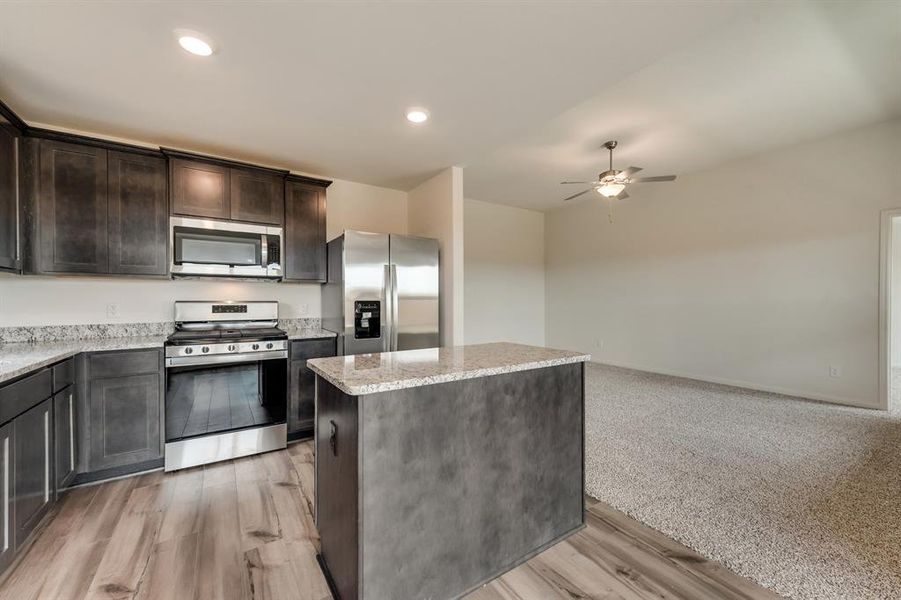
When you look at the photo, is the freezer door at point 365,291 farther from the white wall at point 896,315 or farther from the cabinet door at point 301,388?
the white wall at point 896,315

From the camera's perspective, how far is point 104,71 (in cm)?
213

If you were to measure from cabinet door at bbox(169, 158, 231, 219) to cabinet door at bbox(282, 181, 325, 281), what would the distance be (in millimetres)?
517

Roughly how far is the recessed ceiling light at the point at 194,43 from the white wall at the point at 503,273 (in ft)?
15.3

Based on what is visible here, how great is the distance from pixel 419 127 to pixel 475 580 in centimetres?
292

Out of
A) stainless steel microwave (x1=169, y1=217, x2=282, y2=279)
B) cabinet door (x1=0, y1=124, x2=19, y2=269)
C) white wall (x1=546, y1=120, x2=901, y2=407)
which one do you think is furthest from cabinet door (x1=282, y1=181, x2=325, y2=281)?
white wall (x1=546, y1=120, x2=901, y2=407)

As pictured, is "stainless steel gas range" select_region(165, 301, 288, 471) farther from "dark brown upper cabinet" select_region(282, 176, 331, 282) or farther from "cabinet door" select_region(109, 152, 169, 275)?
"dark brown upper cabinet" select_region(282, 176, 331, 282)

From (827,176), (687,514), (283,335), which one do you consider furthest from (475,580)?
(827,176)

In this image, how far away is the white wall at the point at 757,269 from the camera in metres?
3.87

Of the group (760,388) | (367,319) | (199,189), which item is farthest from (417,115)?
(760,388)

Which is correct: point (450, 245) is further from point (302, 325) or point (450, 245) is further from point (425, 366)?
point (425, 366)

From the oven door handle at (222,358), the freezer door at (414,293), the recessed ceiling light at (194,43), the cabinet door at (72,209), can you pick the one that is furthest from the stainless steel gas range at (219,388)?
the recessed ceiling light at (194,43)

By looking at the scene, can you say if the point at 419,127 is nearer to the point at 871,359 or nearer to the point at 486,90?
the point at 486,90

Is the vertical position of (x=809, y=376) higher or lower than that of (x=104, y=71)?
lower

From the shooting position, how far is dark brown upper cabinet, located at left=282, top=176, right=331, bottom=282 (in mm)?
3436
